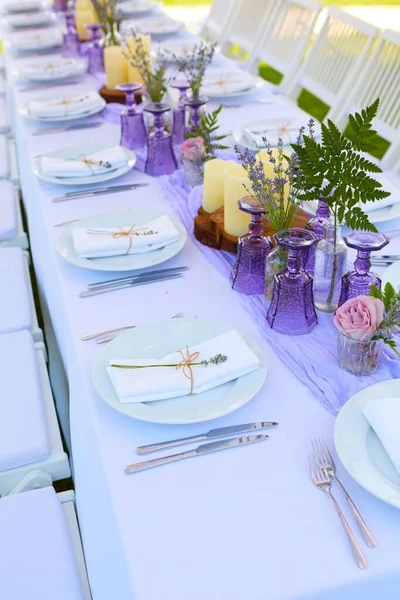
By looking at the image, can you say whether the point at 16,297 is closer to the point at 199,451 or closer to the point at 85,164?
the point at 85,164

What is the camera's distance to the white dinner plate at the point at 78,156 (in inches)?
65.1

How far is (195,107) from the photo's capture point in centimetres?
168

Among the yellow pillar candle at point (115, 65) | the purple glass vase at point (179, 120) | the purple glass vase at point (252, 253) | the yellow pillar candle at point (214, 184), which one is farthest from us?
the yellow pillar candle at point (115, 65)

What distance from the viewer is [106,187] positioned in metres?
1.67

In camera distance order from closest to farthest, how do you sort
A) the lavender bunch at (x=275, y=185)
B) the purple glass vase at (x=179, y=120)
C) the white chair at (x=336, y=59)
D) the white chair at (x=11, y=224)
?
the lavender bunch at (x=275, y=185) → the purple glass vase at (x=179, y=120) → the white chair at (x=11, y=224) → the white chair at (x=336, y=59)

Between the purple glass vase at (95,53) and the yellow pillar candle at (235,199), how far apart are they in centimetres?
156

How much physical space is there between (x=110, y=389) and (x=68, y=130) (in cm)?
136

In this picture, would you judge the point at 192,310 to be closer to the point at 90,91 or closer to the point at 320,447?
the point at 320,447

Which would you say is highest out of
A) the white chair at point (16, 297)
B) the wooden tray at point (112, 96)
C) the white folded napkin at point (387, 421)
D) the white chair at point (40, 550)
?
the white folded napkin at point (387, 421)

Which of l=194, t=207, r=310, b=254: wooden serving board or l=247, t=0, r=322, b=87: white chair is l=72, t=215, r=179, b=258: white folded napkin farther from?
l=247, t=0, r=322, b=87: white chair

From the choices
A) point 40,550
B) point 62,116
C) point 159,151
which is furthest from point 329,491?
point 62,116

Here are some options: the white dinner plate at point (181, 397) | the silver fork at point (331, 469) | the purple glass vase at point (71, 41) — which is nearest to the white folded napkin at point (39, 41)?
the purple glass vase at point (71, 41)

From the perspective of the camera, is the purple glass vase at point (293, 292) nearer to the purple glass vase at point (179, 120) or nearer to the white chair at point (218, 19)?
the purple glass vase at point (179, 120)

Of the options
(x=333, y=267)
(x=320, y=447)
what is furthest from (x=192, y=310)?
(x=320, y=447)
